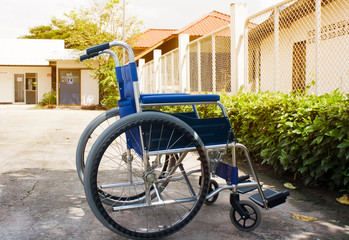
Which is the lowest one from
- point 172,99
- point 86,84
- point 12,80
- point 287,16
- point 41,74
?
point 172,99

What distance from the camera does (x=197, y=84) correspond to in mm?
7598

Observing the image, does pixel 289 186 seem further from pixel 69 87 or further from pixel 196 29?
pixel 69 87

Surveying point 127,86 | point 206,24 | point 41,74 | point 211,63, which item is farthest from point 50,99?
point 127,86

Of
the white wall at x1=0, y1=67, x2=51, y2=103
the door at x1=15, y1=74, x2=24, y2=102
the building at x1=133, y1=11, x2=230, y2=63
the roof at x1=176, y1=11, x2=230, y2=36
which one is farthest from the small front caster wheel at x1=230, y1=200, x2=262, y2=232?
the door at x1=15, y1=74, x2=24, y2=102

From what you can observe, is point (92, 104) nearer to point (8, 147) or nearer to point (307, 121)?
point (8, 147)

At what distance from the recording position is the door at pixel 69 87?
69.4 ft

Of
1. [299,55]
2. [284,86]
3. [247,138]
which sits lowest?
[247,138]

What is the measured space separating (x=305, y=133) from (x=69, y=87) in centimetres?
1933

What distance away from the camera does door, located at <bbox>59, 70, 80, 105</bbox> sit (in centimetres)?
2114

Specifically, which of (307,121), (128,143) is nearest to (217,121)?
(128,143)

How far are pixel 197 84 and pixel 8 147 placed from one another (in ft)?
12.3

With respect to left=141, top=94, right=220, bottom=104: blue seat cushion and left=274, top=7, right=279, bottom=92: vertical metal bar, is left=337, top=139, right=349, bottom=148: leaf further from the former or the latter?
left=274, top=7, right=279, bottom=92: vertical metal bar

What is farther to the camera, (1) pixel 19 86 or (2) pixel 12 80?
(1) pixel 19 86

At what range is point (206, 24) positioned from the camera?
20750 mm
